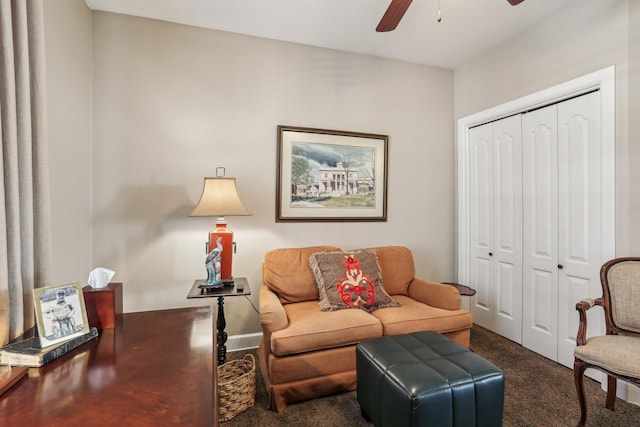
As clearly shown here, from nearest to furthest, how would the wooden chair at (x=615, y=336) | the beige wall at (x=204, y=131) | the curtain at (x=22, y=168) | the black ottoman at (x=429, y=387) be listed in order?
the curtain at (x=22, y=168) < the black ottoman at (x=429, y=387) < the wooden chair at (x=615, y=336) < the beige wall at (x=204, y=131)

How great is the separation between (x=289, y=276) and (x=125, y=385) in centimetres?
176

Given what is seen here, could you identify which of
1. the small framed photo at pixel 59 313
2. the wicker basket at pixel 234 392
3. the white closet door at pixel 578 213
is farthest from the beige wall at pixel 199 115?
the small framed photo at pixel 59 313

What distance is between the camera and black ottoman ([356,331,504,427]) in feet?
4.60

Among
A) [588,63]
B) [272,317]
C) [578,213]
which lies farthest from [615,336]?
[272,317]

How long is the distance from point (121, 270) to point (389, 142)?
2.78 m

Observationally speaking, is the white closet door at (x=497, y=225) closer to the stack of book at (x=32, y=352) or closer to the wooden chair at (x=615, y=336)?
the wooden chair at (x=615, y=336)

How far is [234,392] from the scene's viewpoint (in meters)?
1.87

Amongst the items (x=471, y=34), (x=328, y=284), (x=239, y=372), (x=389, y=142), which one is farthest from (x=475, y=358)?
(x=471, y=34)

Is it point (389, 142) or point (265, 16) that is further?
point (389, 142)

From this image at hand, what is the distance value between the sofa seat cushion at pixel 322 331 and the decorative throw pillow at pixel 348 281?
5.3 inches

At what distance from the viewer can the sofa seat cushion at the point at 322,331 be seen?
1.92m

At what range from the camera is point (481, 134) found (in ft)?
10.6

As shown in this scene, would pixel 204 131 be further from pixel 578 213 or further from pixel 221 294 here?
pixel 578 213

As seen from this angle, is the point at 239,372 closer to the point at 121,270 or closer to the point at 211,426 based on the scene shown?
the point at 121,270
